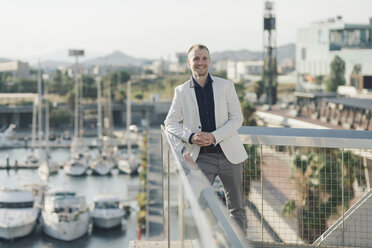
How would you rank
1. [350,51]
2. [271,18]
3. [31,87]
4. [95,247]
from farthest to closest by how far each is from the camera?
[31,87] → [350,51] → [271,18] → [95,247]

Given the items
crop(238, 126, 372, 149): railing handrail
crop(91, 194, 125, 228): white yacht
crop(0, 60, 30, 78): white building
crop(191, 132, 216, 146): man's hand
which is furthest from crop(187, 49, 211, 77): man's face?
crop(0, 60, 30, 78): white building

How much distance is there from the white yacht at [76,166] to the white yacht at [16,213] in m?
13.8

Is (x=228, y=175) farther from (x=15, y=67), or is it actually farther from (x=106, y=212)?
(x=15, y=67)

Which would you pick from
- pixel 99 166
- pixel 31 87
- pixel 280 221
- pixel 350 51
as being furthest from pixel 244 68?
pixel 280 221

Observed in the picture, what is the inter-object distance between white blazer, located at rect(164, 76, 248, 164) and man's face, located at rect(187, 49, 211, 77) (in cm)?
10

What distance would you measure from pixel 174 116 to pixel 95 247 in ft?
89.1

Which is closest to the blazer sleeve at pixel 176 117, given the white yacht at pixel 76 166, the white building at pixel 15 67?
the white yacht at pixel 76 166

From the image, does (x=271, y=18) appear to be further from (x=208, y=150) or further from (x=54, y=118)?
(x=208, y=150)

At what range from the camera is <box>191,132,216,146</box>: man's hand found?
352 centimetres

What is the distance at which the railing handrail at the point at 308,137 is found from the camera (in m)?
4.55

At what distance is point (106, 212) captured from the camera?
33.0 m

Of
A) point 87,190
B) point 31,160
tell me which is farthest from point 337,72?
point 87,190

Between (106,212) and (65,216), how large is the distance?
262cm

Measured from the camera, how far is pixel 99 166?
47688mm
